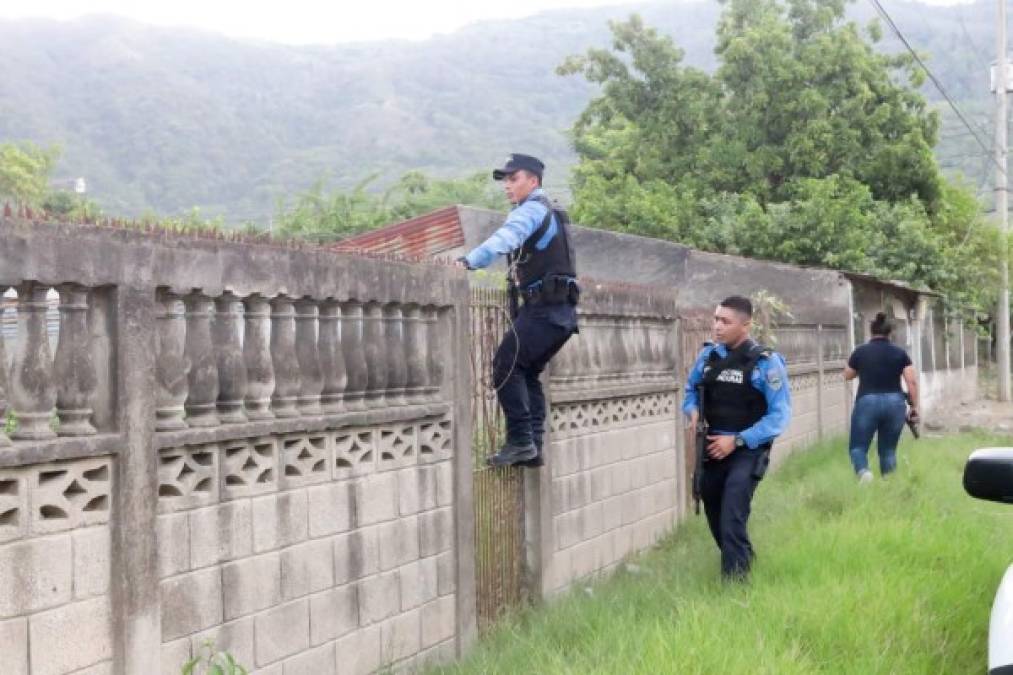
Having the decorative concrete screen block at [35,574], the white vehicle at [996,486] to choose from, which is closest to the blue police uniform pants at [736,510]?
the white vehicle at [996,486]

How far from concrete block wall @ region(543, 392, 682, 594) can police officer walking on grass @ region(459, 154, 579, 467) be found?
86 cm

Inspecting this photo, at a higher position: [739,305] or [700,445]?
[739,305]

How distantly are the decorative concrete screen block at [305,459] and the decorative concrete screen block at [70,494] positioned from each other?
106 centimetres

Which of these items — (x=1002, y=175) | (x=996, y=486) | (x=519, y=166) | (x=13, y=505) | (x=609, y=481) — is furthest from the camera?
(x=1002, y=175)

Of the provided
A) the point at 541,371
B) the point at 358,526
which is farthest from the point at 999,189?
the point at 358,526

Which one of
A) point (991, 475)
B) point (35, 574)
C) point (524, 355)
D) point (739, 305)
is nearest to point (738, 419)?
point (739, 305)

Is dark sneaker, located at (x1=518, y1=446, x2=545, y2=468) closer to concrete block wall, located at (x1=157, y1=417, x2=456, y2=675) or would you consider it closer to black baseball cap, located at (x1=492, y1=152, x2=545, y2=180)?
concrete block wall, located at (x1=157, y1=417, x2=456, y2=675)

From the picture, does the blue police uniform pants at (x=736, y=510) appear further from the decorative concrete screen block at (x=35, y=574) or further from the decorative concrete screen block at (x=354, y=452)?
the decorative concrete screen block at (x=35, y=574)

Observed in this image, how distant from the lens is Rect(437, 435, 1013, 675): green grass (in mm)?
5309

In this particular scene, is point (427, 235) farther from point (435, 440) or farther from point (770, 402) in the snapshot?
point (435, 440)

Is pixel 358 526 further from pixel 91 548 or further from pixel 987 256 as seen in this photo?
pixel 987 256

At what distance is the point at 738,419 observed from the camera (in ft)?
23.3

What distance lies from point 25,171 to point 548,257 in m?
48.5

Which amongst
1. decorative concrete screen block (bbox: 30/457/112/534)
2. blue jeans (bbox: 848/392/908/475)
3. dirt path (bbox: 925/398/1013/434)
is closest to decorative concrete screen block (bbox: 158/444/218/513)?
decorative concrete screen block (bbox: 30/457/112/534)
